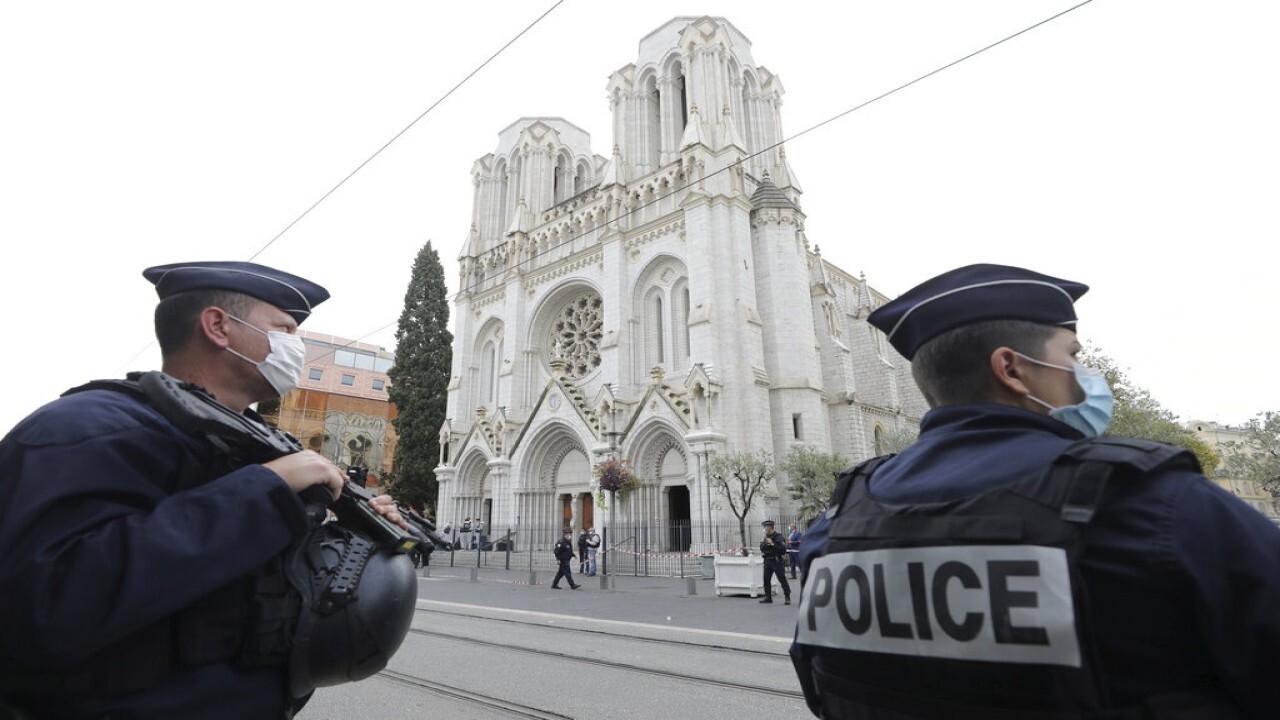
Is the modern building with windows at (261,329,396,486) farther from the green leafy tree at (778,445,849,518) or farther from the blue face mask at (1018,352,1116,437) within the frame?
the blue face mask at (1018,352,1116,437)

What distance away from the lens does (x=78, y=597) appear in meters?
1.13

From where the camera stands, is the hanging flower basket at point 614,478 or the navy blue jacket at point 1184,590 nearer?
the navy blue jacket at point 1184,590

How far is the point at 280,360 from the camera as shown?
1.98 meters

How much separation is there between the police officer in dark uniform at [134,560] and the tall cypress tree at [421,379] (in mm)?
34997

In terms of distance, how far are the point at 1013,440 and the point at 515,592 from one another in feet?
46.7

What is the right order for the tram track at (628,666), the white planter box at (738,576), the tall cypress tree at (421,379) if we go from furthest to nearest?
the tall cypress tree at (421,379)
the white planter box at (738,576)
the tram track at (628,666)

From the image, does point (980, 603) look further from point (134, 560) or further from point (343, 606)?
point (134, 560)

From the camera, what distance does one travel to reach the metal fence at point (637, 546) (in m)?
20.0

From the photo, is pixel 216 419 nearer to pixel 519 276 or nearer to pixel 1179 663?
pixel 1179 663

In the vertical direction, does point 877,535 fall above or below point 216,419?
below

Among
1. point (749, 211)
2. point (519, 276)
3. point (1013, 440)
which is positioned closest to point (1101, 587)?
point (1013, 440)

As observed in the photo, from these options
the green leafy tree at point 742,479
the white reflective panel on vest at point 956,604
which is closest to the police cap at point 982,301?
the white reflective panel on vest at point 956,604

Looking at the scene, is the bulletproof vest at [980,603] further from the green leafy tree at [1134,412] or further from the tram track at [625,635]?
the green leafy tree at [1134,412]

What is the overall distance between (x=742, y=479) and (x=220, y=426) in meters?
19.9
